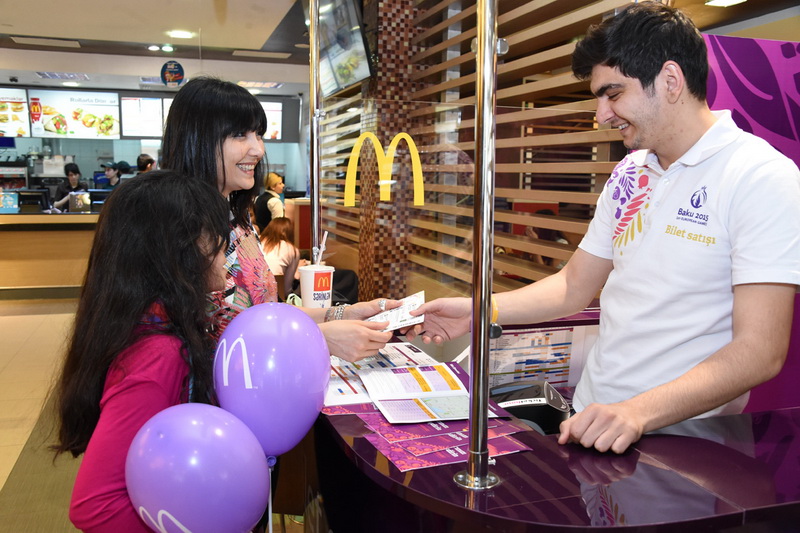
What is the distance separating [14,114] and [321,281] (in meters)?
12.6

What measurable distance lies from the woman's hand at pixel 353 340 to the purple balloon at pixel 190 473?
0.56m

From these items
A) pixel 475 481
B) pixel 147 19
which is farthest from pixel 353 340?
pixel 147 19

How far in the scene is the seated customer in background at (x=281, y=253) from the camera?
468cm

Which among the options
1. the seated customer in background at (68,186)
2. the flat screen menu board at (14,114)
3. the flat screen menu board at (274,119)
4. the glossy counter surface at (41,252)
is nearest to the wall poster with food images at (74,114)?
the flat screen menu board at (14,114)

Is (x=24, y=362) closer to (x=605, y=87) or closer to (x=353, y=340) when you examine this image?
(x=353, y=340)

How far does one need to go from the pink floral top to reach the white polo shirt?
3.38 ft

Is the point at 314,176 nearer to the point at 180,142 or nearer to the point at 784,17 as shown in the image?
the point at 180,142

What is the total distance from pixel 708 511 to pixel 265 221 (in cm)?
673

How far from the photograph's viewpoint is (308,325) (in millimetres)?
1457

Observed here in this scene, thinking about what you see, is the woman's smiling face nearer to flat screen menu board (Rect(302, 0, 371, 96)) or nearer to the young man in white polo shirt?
the young man in white polo shirt

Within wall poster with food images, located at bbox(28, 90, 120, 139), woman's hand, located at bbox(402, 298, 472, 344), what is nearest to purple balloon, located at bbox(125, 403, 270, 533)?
woman's hand, located at bbox(402, 298, 472, 344)

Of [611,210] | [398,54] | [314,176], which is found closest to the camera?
[611,210]

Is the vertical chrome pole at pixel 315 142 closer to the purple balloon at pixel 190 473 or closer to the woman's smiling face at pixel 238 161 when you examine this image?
the woman's smiling face at pixel 238 161

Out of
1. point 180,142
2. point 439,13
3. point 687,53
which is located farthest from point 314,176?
point 439,13
